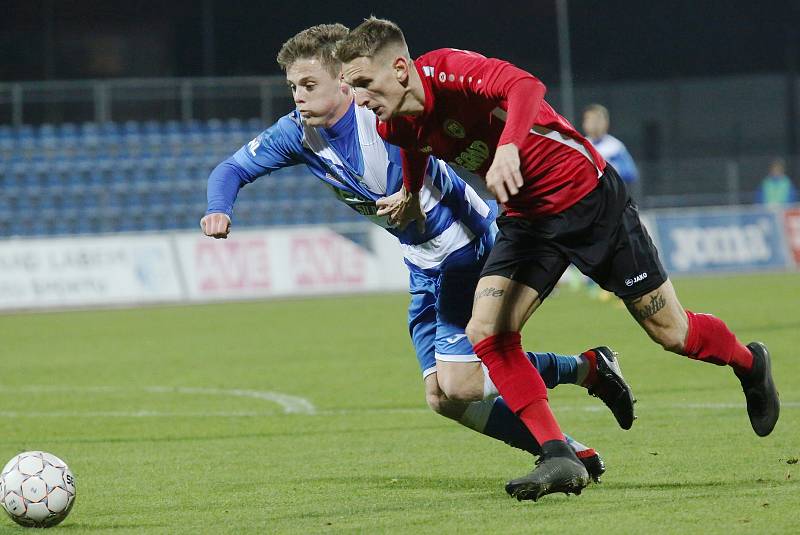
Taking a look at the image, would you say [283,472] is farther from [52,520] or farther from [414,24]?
[414,24]

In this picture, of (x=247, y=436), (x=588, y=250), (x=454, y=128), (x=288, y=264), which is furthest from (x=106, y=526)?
(x=288, y=264)

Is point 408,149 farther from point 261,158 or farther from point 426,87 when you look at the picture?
point 261,158

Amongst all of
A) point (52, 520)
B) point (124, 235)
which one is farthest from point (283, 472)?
point (124, 235)

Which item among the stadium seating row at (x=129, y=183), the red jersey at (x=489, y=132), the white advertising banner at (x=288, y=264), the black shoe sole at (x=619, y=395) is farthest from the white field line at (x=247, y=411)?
the stadium seating row at (x=129, y=183)

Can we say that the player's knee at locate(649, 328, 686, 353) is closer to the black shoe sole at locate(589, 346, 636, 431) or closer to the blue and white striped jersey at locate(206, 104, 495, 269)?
the black shoe sole at locate(589, 346, 636, 431)

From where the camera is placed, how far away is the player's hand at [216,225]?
5793 millimetres

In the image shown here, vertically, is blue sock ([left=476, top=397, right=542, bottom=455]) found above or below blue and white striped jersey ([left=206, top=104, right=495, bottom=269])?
below

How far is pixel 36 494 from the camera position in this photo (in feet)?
16.8

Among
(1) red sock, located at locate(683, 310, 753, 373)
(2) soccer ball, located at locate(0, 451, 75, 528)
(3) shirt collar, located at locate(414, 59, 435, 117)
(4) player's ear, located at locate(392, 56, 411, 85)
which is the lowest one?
(2) soccer ball, located at locate(0, 451, 75, 528)

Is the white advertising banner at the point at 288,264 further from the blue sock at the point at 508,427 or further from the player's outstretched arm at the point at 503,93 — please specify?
the player's outstretched arm at the point at 503,93

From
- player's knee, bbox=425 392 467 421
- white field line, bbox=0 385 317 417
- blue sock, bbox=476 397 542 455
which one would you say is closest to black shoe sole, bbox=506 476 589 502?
blue sock, bbox=476 397 542 455

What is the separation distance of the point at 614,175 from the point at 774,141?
Answer: 28914mm

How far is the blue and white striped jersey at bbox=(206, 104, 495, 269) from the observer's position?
6164mm

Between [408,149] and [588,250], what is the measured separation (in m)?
0.88
